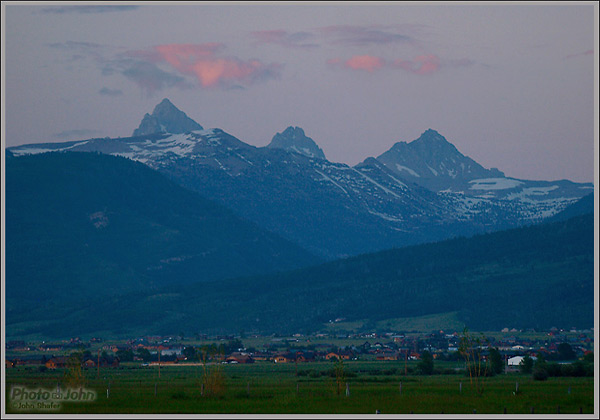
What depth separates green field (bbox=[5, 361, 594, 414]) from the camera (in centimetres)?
9912

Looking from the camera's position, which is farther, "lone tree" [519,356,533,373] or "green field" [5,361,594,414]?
"lone tree" [519,356,533,373]

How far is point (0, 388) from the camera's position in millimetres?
83250

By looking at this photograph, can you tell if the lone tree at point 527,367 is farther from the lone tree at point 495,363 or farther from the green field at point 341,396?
the green field at point 341,396

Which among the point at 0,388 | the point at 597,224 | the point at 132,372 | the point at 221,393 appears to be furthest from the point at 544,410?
the point at 132,372

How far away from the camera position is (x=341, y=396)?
116875 mm

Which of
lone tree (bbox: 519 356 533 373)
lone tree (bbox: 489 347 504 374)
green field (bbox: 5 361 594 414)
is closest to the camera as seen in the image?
green field (bbox: 5 361 594 414)

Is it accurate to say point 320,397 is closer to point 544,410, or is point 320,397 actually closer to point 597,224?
point 544,410

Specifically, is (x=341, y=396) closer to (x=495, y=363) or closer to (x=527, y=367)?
(x=495, y=363)

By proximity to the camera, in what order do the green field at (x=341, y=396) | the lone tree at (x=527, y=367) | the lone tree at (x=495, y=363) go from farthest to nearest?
the lone tree at (x=527, y=367) < the lone tree at (x=495, y=363) < the green field at (x=341, y=396)

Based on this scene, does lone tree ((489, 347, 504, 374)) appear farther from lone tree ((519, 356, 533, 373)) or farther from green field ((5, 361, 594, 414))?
green field ((5, 361, 594, 414))

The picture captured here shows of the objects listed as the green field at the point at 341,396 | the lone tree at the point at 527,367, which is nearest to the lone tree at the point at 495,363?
the lone tree at the point at 527,367

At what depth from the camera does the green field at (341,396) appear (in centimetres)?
9912

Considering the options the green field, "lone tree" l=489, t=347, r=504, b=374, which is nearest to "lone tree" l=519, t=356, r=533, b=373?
"lone tree" l=489, t=347, r=504, b=374

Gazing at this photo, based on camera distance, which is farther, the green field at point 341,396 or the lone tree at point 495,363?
the lone tree at point 495,363
